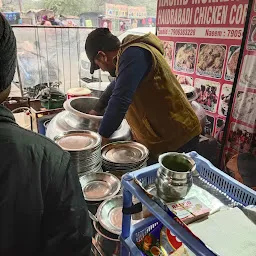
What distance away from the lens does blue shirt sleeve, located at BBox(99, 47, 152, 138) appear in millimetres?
1496

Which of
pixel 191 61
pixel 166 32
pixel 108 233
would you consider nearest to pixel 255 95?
pixel 191 61

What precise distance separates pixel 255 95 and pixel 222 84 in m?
0.38

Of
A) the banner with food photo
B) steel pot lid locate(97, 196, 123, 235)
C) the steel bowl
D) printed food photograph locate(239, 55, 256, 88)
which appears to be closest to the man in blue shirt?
the steel bowl

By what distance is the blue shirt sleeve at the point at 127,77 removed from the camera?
4.91 feet

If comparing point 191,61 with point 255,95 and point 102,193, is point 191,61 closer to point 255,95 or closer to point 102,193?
point 255,95

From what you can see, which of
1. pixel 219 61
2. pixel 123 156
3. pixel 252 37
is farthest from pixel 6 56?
pixel 219 61

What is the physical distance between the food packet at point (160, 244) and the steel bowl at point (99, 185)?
1.12ft

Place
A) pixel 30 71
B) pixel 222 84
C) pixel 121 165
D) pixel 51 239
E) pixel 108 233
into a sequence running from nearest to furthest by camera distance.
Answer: pixel 51 239 < pixel 108 233 < pixel 121 165 < pixel 222 84 < pixel 30 71

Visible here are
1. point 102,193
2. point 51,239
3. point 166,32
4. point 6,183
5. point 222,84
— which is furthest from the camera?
point 166,32

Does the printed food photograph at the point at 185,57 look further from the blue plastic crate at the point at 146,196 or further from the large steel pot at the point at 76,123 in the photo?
the blue plastic crate at the point at 146,196

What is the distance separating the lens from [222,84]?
2.65 m

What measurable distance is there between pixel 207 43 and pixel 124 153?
1782 millimetres

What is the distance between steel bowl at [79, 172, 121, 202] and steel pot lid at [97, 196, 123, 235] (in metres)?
0.04

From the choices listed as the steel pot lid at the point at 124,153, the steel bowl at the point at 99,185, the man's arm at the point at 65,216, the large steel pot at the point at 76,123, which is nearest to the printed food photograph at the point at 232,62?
the large steel pot at the point at 76,123
